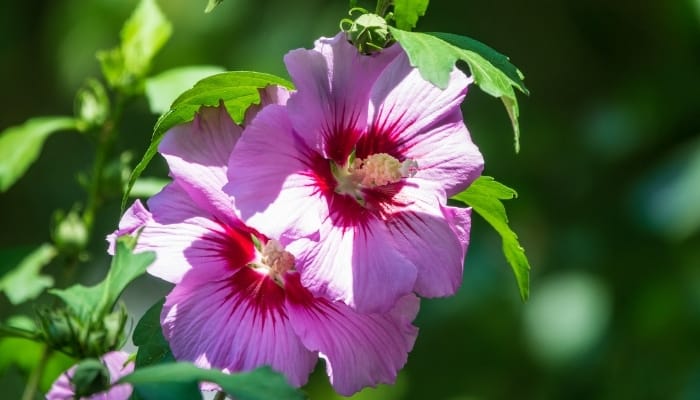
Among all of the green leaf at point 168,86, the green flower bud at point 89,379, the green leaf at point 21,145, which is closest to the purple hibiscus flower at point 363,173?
the green flower bud at point 89,379

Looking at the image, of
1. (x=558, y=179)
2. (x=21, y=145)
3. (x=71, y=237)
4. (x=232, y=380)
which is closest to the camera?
(x=232, y=380)

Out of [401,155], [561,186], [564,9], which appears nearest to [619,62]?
[564,9]

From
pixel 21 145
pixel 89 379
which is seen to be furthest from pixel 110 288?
pixel 21 145

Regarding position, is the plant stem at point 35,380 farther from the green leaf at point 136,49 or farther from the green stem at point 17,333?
the green leaf at point 136,49

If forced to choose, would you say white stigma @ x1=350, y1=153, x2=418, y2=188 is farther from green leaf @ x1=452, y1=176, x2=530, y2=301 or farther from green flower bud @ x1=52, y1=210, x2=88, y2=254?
green flower bud @ x1=52, y1=210, x2=88, y2=254

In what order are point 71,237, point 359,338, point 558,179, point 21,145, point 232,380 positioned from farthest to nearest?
point 558,179 → point 21,145 → point 71,237 → point 359,338 → point 232,380

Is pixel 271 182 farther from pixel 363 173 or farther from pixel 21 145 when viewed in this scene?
pixel 21 145

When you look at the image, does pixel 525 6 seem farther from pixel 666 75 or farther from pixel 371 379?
pixel 371 379

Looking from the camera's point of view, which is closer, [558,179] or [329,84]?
[329,84]
